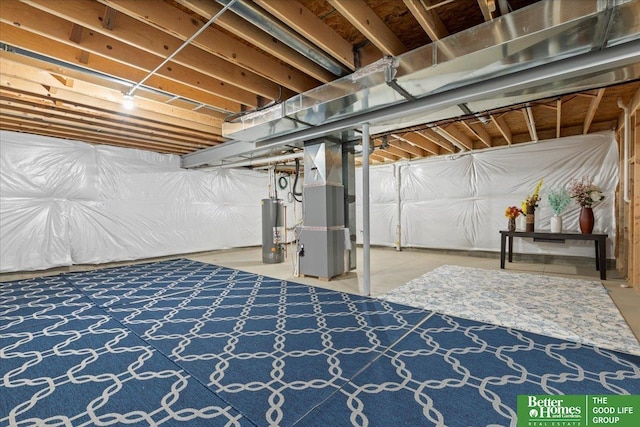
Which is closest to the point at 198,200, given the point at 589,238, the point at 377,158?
the point at 377,158

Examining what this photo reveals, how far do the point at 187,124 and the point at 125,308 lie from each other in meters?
2.78

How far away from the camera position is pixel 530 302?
3002mm

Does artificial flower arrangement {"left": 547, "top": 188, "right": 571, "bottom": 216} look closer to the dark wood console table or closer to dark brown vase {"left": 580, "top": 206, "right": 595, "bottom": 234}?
dark brown vase {"left": 580, "top": 206, "right": 595, "bottom": 234}

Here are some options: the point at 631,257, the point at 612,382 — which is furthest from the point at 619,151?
the point at 612,382

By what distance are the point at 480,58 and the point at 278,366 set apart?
104 inches

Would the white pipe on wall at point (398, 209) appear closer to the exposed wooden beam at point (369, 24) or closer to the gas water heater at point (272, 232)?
the gas water heater at point (272, 232)

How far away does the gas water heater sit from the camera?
230 inches

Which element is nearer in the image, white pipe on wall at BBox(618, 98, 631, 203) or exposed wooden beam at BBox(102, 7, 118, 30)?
exposed wooden beam at BBox(102, 7, 118, 30)

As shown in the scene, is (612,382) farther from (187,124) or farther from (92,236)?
(92,236)

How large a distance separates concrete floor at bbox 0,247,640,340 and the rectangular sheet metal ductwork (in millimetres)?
2182

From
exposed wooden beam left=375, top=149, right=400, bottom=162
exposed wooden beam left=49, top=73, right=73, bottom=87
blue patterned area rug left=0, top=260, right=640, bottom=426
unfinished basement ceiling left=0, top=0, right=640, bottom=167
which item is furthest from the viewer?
exposed wooden beam left=375, top=149, right=400, bottom=162

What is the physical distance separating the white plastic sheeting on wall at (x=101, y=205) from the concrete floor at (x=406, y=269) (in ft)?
1.18

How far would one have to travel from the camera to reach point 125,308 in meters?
3.05

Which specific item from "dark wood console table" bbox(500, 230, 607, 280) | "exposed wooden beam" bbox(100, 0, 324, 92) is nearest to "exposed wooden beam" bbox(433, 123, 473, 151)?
"dark wood console table" bbox(500, 230, 607, 280)
